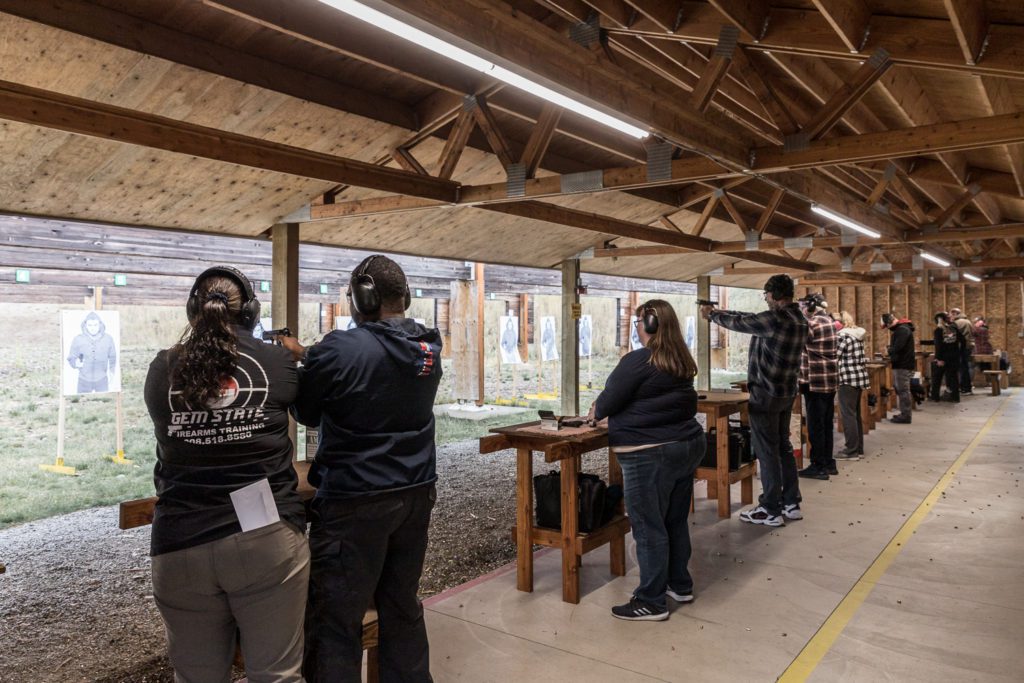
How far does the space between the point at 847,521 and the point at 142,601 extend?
14.0ft

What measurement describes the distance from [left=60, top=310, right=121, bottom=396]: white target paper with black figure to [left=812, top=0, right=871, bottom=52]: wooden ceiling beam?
19.1ft

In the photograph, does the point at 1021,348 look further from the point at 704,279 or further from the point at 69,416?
the point at 69,416

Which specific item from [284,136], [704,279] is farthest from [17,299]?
[704,279]

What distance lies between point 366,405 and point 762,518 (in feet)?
11.4

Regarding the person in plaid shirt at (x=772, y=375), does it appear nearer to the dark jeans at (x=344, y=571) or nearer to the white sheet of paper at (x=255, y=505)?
the dark jeans at (x=344, y=571)

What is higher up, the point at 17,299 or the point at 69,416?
the point at 17,299

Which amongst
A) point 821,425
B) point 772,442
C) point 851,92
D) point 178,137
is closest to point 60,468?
point 178,137

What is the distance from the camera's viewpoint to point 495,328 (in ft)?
A: 40.5

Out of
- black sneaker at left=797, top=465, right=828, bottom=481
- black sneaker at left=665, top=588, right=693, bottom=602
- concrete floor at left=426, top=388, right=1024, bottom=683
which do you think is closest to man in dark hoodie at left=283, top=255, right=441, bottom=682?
concrete floor at left=426, top=388, right=1024, bottom=683

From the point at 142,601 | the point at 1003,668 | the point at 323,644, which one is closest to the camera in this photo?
the point at 323,644

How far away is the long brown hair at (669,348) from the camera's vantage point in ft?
9.93

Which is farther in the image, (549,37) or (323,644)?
(549,37)

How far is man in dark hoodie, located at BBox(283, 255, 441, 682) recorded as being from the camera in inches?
78.3

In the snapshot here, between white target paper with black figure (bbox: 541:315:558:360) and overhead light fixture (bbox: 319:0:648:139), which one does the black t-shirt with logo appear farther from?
white target paper with black figure (bbox: 541:315:558:360)
